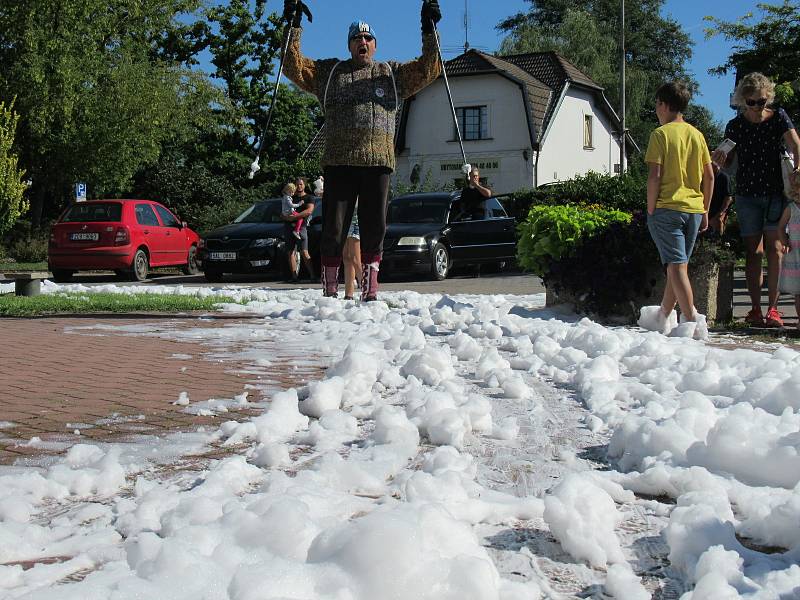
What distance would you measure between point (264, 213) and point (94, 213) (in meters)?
3.51

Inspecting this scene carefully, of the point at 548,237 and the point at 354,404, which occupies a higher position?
the point at 548,237

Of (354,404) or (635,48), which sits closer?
(354,404)

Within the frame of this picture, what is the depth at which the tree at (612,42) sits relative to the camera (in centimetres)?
5856

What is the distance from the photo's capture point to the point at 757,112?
840cm

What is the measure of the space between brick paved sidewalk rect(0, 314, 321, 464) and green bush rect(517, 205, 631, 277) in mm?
3658

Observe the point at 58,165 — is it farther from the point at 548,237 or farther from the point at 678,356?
the point at 678,356

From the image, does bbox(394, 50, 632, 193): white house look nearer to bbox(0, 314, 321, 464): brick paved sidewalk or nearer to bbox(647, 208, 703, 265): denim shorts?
bbox(647, 208, 703, 265): denim shorts

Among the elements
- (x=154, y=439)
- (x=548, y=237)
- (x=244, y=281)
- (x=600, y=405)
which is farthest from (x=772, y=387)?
(x=244, y=281)

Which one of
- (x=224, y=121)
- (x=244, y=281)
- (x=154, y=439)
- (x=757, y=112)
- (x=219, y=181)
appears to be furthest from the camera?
(x=224, y=121)

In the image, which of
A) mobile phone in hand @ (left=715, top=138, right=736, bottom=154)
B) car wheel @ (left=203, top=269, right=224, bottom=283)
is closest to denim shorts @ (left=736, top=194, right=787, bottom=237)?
mobile phone in hand @ (left=715, top=138, right=736, bottom=154)

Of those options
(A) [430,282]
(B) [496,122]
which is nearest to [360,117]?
(A) [430,282]

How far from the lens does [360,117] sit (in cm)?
874

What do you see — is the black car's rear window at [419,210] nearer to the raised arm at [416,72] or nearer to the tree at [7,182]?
the raised arm at [416,72]

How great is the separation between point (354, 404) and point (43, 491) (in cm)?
171
